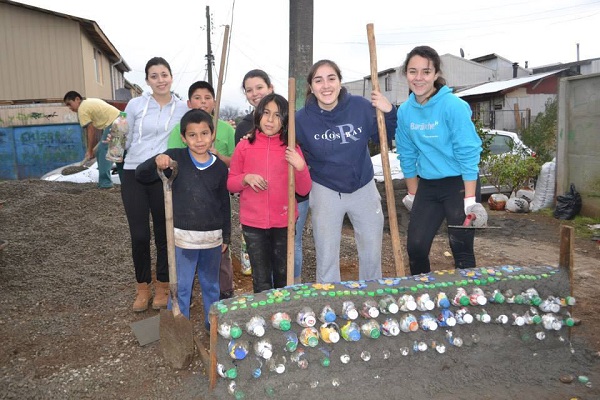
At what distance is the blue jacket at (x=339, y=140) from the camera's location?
10.3ft

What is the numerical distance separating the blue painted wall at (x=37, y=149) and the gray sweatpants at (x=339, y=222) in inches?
511

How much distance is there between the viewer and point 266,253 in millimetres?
3227

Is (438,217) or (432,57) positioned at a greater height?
(432,57)

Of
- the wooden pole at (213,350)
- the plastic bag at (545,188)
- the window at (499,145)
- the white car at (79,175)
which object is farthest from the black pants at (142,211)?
the window at (499,145)

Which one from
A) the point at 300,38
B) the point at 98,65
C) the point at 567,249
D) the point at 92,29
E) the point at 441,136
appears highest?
the point at 92,29

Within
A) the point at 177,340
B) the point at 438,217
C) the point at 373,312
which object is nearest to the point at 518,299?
the point at 438,217

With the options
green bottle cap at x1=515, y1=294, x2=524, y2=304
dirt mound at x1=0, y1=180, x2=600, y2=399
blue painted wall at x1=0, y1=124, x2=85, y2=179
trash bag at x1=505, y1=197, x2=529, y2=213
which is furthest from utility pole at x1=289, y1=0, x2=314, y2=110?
blue painted wall at x1=0, y1=124, x2=85, y2=179

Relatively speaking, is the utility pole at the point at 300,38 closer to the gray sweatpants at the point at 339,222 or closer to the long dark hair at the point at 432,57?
the long dark hair at the point at 432,57

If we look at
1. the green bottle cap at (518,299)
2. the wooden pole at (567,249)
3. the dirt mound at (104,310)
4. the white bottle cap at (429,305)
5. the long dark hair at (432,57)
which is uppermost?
the long dark hair at (432,57)

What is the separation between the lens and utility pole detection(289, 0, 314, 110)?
20.3 ft

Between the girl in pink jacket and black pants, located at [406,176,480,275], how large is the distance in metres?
0.79

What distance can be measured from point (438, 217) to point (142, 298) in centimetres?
234

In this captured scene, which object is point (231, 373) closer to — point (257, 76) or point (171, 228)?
point (171, 228)

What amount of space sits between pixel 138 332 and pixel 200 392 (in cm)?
95
